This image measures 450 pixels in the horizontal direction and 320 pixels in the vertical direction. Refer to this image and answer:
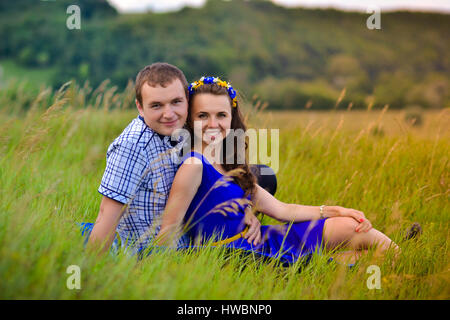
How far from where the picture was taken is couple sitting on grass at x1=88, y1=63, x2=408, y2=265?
6.96ft

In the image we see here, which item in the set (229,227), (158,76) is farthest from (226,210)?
(158,76)

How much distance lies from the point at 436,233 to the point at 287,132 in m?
2.19

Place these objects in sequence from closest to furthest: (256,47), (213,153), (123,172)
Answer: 1. (123,172)
2. (213,153)
3. (256,47)

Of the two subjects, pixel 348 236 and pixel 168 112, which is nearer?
pixel 168 112

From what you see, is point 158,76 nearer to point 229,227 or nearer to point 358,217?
point 229,227

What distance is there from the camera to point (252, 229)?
94.7 inches

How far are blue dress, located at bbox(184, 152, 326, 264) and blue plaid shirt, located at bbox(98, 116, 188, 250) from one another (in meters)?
0.15

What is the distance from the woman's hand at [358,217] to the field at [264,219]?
0.47 feet

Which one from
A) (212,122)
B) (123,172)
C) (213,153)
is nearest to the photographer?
(123,172)

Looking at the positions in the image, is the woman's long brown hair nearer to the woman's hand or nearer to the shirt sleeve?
the shirt sleeve

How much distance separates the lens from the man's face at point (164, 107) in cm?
221

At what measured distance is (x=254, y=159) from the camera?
12.5ft

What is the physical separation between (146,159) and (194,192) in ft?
1.10
